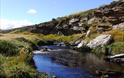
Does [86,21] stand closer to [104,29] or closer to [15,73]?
[104,29]

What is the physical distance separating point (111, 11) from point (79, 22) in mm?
34131

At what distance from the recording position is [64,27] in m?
157

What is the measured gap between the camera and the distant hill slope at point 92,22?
4306 inches

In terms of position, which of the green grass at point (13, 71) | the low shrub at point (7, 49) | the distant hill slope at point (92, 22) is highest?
the distant hill slope at point (92, 22)

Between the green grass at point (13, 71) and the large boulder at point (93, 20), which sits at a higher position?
the large boulder at point (93, 20)

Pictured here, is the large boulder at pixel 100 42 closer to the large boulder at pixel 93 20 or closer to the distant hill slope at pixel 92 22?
the distant hill slope at pixel 92 22

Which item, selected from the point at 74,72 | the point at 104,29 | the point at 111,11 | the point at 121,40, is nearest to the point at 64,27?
the point at 111,11

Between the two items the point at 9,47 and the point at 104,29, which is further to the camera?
the point at 104,29

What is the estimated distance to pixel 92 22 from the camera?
131875mm

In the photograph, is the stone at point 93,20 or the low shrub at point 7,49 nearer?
the low shrub at point 7,49

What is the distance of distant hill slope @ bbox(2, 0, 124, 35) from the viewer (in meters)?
109

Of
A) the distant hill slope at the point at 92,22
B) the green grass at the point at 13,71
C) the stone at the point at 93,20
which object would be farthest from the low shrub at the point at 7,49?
the stone at the point at 93,20

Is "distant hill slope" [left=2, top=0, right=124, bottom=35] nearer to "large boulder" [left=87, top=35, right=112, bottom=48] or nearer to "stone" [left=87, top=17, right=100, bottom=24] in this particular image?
"stone" [left=87, top=17, right=100, bottom=24]

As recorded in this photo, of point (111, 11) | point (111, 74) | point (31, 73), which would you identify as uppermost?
point (111, 11)
